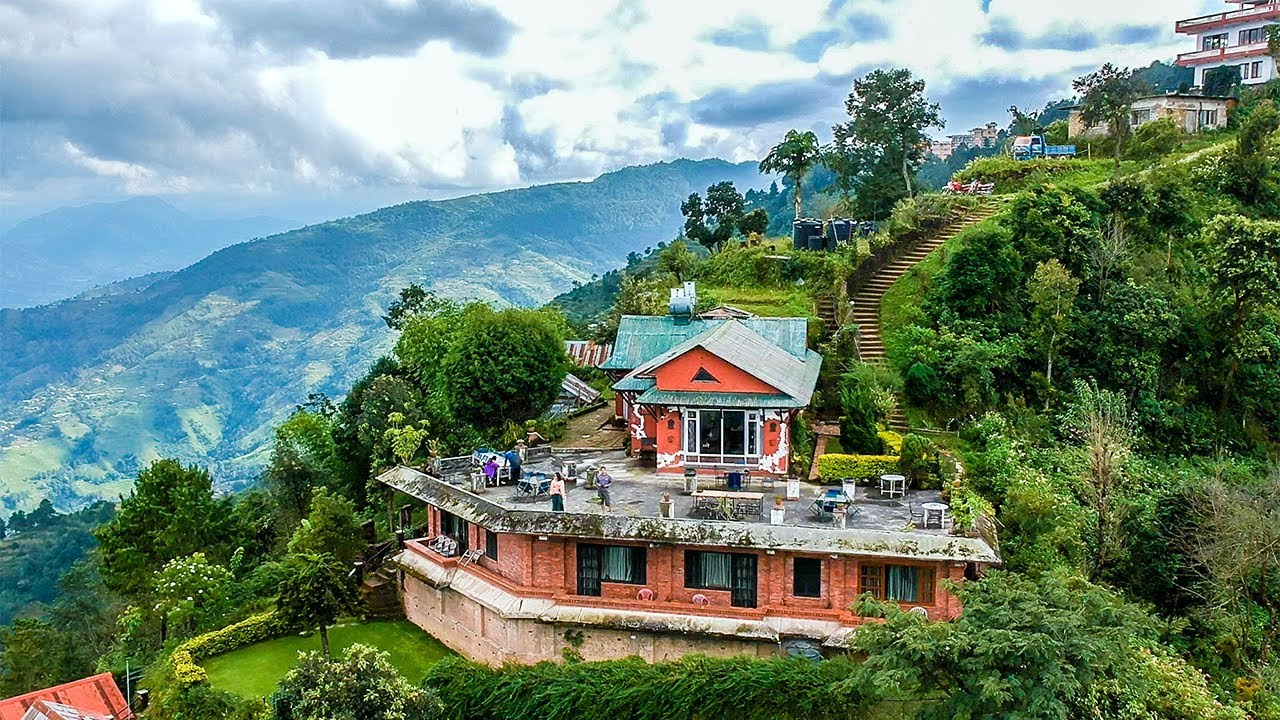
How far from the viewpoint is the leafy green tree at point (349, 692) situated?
52.7ft

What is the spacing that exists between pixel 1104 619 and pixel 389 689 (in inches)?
483

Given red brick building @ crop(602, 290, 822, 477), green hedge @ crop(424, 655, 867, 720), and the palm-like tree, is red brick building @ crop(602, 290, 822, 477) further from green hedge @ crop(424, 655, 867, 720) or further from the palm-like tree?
the palm-like tree

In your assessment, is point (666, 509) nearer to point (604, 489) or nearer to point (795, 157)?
point (604, 489)

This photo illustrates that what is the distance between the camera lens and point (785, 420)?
24.5 meters

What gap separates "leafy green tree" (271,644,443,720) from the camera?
52.7 ft

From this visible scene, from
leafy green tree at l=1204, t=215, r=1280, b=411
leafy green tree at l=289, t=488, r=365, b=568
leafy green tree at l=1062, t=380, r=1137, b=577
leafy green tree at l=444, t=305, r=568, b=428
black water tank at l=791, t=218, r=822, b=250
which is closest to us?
leafy green tree at l=1062, t=380, r=1137, b=577

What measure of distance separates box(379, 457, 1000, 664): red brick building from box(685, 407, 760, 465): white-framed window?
2298 mm

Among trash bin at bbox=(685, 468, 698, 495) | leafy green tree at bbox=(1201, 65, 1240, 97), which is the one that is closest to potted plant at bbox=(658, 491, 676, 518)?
trash bin at bbox=(685, 468, 698, 495)

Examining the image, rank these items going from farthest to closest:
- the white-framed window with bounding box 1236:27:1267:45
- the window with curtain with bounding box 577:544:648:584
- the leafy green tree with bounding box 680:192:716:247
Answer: the leafy green tree with bounding box 680:192:716:247
the white-framed window with bounding box 1236:27:1267:45
the window with curtain with bounding box 577:544:648:584

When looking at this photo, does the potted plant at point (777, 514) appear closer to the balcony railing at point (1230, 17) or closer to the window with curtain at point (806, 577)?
the window with curtain at point (806, 577)

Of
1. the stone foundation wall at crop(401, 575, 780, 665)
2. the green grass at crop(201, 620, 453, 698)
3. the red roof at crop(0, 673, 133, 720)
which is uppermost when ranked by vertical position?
the stone foundation wall at crop(401, 575, 780, 665)

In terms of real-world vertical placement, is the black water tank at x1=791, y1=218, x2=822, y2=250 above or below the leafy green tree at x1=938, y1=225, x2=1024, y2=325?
above

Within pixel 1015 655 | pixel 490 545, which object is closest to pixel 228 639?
pixel 490 545

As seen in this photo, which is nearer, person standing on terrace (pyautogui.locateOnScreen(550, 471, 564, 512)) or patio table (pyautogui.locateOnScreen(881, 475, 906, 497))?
person standing on terrace (pyautogui.locateOnScreen(550, 471, 564, 512))
